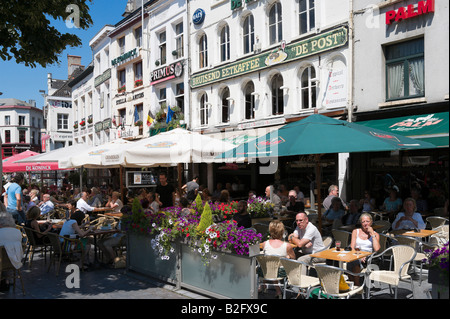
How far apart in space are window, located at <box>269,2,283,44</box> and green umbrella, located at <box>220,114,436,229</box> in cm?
878

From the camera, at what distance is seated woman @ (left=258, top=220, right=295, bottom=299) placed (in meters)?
5.77

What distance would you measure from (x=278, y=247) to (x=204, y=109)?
1390cm

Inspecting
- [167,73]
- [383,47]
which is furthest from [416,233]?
[167,73]

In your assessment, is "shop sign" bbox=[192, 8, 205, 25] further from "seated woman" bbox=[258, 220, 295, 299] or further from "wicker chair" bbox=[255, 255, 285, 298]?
"wicker chair" bbox=[255, 255, 285, 298]

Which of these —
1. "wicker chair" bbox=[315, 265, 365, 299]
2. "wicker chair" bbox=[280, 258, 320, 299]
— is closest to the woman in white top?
"wicker chair" bbox=[280, 258, 320, 299]

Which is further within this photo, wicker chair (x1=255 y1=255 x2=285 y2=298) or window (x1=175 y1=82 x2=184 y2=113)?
window (x1=175 y1=82 x2=184 y2=113)

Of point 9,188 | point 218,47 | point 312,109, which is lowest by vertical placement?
point 9,188

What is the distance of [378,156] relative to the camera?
12.1m

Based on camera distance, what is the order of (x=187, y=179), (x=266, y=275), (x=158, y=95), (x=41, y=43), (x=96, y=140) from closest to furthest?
(x=266, y=275) < (x=41, y=43) < (x=187, y=179) < (x=158, y=95) < (x=96, y=140)

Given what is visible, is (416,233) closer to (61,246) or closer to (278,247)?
(278,247)

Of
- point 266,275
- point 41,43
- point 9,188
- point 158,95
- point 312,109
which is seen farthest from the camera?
point 158,95

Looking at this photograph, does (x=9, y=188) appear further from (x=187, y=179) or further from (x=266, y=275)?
(x=187, y=179)

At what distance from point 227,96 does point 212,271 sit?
12795 millimetres

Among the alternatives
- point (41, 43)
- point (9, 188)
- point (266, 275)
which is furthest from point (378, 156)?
point (9, 188)
